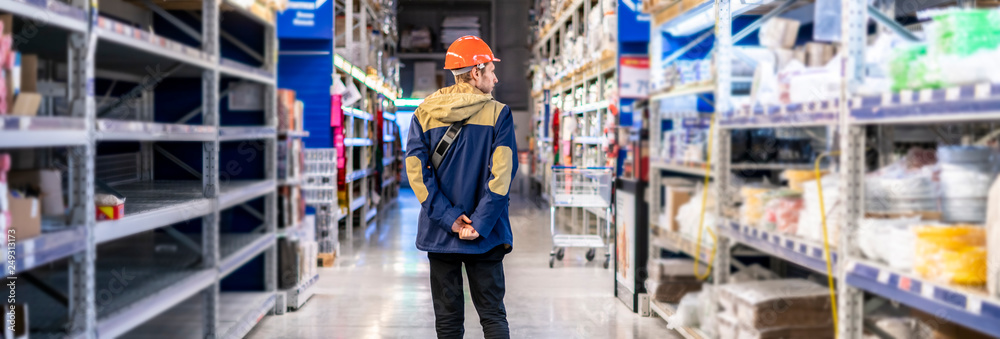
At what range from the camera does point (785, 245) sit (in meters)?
2.89

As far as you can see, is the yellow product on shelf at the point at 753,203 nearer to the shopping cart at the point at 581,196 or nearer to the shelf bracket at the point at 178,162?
the shopping cart at the point at 581,196

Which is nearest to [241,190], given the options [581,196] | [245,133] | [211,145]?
[245,133]

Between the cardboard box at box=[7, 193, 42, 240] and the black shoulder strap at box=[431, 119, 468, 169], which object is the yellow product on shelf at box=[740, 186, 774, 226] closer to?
the black shoulder strap at box=[431, 119, 468, 169]

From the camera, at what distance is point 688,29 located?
15.0 ft

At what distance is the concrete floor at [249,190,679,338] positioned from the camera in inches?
169

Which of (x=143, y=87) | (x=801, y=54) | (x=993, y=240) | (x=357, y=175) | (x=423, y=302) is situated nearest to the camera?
(x=993, y=240)

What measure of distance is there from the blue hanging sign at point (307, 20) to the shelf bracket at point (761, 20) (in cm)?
392

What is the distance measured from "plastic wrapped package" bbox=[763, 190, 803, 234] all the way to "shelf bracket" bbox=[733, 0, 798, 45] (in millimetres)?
1006

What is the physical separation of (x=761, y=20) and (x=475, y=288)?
6.85 ft

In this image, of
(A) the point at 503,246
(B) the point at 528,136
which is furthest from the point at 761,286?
(B) the point at 528,136

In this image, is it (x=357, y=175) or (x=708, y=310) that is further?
(x=357, y=175)

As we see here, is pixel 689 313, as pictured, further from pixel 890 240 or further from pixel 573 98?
pixel 573 98

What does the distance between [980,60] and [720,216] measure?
70.8 inches

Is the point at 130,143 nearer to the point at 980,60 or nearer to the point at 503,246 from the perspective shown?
the point at 503,246
